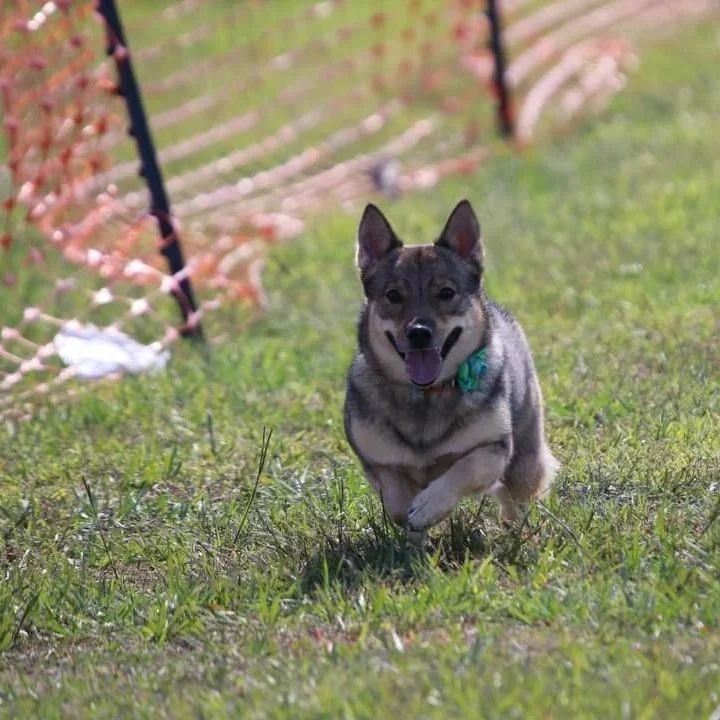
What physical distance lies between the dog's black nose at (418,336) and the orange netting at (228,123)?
2902mm

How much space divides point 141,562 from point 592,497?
1.52 metres

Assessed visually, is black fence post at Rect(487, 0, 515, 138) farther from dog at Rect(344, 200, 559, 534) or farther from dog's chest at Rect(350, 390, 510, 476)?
dog's chest at Rect(350, 390, 510, 476)

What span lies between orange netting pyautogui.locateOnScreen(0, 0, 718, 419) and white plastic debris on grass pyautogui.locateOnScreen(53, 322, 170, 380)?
0.06m

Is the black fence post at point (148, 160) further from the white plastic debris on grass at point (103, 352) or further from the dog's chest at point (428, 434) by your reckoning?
the dog's chest at point (428, 434)

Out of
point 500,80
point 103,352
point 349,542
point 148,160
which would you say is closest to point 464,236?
point 349,542

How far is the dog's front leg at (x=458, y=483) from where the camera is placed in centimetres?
572

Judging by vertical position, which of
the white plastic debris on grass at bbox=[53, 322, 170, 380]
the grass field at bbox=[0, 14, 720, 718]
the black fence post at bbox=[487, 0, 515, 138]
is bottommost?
the black fence post at bbox=[487, 0, 515, 138]

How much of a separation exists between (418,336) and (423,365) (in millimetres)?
96

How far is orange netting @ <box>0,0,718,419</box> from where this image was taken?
9.90 m

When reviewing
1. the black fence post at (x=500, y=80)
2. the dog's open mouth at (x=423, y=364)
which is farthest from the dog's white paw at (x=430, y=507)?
the black fence post at (x=500, y=80)

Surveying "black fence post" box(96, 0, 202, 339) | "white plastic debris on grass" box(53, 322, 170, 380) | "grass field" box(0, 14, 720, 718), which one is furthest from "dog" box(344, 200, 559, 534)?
"black fence post" box(96, 0, 202, 339)

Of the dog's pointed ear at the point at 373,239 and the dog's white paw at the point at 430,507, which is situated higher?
the dog's pointed ear at the point at 373,239

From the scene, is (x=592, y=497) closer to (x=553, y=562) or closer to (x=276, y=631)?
(x=553, y=562)

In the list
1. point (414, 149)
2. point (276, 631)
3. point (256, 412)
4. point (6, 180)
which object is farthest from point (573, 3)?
point (276, 631)
